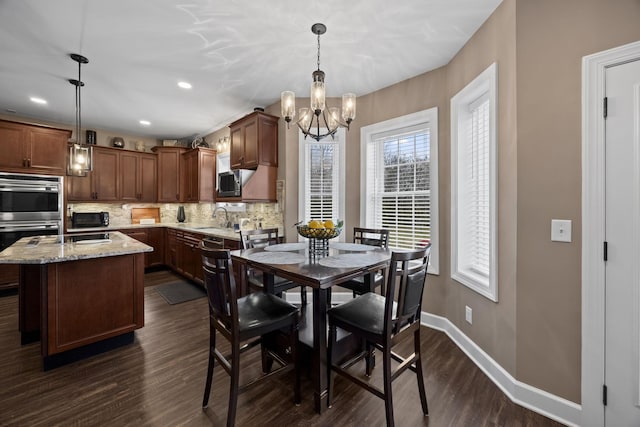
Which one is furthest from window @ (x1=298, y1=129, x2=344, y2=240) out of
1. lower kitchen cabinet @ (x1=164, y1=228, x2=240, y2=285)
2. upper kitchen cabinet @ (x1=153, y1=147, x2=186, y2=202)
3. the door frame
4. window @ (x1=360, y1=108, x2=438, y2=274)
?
upper kitchen cabinet @ (x1=153, y1=147, x2=186, y2=202)

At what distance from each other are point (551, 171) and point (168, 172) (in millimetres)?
6156

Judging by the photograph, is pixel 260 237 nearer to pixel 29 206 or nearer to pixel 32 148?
pixel 29 206

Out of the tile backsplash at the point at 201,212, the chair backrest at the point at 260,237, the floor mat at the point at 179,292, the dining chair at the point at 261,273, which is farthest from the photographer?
the tile backsplash at the point at 201,212

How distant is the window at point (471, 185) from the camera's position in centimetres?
233

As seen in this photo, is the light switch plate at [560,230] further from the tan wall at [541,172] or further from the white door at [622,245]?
the white door at [622,245]

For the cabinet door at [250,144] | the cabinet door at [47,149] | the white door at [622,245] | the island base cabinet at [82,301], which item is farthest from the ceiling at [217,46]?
the island base cabinet at [82,301]

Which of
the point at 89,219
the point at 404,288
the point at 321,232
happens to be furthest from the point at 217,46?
the point at 89,219

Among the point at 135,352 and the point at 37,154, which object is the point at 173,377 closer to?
the point at 135,352

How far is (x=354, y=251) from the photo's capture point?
7.74 feet

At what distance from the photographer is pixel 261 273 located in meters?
2.88

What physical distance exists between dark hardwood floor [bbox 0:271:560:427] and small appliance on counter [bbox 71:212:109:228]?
294 cm

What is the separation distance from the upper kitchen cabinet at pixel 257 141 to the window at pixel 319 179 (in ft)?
1.52

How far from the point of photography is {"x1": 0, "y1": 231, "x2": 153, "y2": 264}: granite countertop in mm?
2008

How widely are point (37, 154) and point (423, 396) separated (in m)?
5.95
